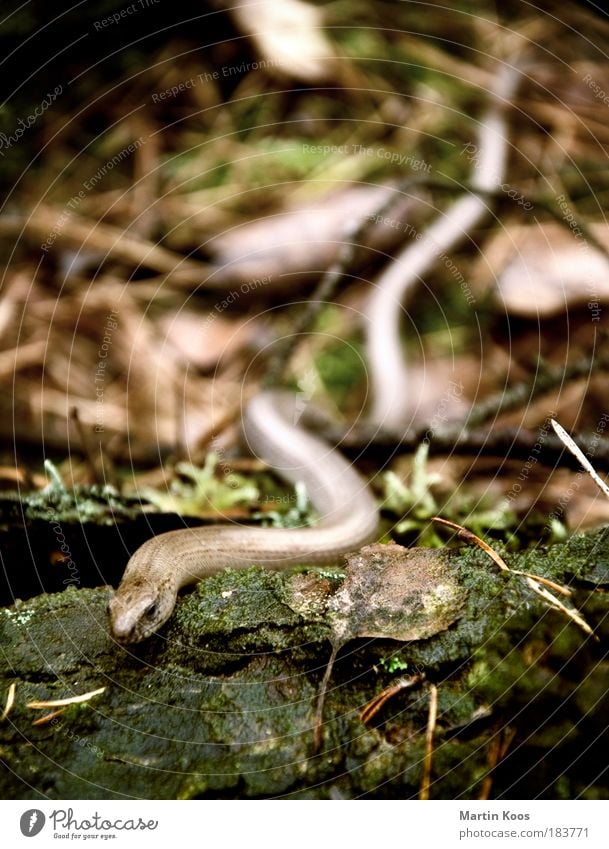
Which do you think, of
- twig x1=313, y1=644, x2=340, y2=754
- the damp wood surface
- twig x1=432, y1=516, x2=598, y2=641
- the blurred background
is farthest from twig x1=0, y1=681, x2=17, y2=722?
twig x1=432, y1=516, x2=598, y2=641

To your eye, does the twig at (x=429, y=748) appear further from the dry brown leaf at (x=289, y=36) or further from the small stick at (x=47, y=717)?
the dry brown leaf at (x=289, y=36)

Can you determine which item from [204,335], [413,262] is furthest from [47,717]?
[413,262]

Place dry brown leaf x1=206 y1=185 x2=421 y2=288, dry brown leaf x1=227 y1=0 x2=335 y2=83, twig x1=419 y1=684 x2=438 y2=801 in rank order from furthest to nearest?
dry brown leaf x1=227 y1=0 x2=335 y2=83, dry brown leaf x1=206 y1=185 x2=421 y2=288, twig x1=419 y1=684 x2=438 y2=801

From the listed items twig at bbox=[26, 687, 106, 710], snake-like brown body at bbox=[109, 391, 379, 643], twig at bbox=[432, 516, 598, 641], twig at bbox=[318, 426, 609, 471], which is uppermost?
twig at bbox=[318, 426, 609, 471]

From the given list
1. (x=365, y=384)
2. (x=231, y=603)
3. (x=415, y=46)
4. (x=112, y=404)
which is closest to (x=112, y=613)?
(x=231, y=603)

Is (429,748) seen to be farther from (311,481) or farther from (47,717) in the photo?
(311,481)

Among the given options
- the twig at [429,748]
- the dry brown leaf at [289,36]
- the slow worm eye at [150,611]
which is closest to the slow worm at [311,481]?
the slow worm eye at [150,611]

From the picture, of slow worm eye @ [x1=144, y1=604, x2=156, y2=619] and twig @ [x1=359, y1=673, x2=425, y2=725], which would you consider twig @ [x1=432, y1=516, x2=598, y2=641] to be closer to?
twig @ [x1=359, y1=673, x2=425, y2=725]

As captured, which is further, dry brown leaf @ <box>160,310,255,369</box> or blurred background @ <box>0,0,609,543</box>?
dry brown leaf @ <box>160,310,255,369</box>

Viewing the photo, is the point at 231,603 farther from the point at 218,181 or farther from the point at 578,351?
the point at 218,181
